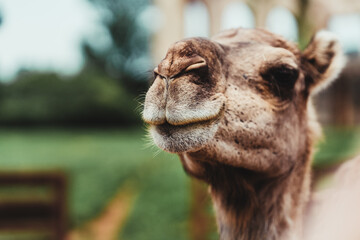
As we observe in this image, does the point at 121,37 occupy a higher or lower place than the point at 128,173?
higher

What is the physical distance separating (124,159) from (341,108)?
7561 millimetres

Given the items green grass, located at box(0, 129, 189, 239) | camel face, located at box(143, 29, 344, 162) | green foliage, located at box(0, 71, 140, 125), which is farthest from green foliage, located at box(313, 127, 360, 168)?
green foliage, located at box(0, 71, 140, 125)

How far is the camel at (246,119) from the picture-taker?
2273mm

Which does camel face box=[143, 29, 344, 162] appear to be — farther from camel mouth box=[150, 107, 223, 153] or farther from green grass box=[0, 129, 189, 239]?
green grass box=[0, 129, 189, 239]

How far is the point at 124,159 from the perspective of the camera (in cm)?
1584

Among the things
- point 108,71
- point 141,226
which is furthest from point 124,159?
point 108,71

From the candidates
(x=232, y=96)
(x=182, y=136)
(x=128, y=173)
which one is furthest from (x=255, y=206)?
(x=128, y=173)

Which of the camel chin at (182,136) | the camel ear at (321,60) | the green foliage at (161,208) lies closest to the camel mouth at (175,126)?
the camel chin at (182,136)

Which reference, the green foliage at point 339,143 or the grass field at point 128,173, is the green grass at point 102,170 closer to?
the grass field at point 128,173

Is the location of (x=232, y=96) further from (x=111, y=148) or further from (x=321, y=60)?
(x=111, y=148)

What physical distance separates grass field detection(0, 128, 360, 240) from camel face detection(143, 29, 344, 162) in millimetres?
4060

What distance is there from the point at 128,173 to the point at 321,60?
11.4 meters

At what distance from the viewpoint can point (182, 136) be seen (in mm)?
2268

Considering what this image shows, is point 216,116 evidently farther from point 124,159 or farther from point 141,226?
point 124,159
